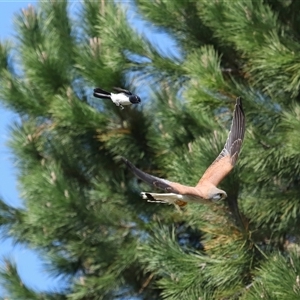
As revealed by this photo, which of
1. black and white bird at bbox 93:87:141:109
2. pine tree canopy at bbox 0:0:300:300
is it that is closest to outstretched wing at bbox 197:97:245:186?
black and white bird at bbox 93:87:141:109

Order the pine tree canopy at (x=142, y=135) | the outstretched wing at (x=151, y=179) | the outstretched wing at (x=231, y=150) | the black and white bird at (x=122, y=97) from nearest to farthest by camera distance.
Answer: the outstretched wing at (x=151, y=179), the black and white bird at (x=122, y=97), the outstretched wing at (x=231, y=150), the pine tree canopy at (x=142, y=135)

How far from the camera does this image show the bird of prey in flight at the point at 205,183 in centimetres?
219

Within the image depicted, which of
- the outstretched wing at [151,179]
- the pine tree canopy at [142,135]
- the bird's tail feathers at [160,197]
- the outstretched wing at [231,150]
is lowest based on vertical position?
the pine tree canopy at [142,135]

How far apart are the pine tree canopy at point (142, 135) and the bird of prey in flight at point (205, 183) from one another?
1.81 metres

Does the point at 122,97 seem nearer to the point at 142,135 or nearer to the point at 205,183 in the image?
the point at 205,183

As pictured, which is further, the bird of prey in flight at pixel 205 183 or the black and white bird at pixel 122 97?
the black and white bird at pixel 122 97

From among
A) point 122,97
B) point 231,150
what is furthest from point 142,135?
point 122,97

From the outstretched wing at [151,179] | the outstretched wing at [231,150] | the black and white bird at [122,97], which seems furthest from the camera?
the outstretched wing at [231,150]

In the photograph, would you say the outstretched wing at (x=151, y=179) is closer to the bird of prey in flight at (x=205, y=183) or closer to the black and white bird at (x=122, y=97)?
the bird of prey in flight at (x=205, y=183)

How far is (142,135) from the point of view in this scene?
573cm

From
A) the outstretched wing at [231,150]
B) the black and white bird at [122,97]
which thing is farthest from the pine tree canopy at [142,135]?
the black and white bird at [122,97]

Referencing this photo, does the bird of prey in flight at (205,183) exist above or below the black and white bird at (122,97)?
below

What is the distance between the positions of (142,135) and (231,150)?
2.97m

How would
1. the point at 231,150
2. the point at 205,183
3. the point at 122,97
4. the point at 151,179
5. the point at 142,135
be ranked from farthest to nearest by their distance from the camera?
the point at 142,135 → the point at 231,150 → the point at 205,183 → the point at 122,97 → the point at 151,179
